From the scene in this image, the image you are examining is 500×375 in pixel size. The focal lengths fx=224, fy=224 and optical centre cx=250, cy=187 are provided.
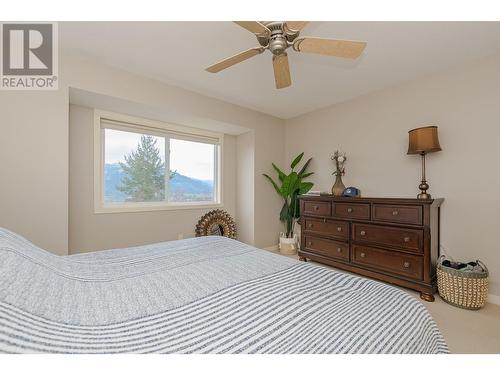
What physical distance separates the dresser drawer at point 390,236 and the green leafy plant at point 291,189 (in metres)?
1.20

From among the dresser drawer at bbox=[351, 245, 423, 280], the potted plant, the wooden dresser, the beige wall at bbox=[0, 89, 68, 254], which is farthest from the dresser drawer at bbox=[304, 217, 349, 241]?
the beige wall at bbox=[0, 89, 68, 254]

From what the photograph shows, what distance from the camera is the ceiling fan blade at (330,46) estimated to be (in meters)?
1.43

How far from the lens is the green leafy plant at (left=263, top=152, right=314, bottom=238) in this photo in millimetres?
3746

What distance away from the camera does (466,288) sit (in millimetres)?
1988

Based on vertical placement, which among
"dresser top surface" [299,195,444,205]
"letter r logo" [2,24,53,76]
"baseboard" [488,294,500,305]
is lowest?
"baseboard" [488,294,500,305]

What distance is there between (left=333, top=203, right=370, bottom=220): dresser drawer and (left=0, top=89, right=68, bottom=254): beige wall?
9.98 ft

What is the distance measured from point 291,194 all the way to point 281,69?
2.40 metres

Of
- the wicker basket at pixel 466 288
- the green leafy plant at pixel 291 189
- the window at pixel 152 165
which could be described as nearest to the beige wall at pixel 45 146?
the window at pixel 152 165

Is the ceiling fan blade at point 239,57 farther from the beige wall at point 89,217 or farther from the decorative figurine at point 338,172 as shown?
the decorative figurine at point 338,172

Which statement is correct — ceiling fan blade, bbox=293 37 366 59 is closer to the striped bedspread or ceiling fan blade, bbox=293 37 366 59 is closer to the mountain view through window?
the striped bedspread

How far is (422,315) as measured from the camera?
0.90m

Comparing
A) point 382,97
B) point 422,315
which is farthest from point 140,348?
point 382,97

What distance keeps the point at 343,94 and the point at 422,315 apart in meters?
2.92
